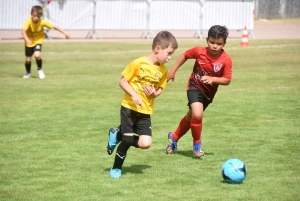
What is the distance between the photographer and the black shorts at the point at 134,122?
25.7ft

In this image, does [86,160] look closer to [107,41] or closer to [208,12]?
[107,41]

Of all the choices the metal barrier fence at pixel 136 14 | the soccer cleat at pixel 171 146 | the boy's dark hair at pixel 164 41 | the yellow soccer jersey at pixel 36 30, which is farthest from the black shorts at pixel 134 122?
the metal barrier fence at pixel 136 14

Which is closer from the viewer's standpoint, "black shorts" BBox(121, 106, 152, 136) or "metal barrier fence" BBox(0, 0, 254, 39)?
"black shorts" BBox(121, 106, 152, 136)

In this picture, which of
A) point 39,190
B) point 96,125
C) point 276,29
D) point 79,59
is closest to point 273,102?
point 96,125

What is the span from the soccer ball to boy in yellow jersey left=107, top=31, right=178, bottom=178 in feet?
3.25

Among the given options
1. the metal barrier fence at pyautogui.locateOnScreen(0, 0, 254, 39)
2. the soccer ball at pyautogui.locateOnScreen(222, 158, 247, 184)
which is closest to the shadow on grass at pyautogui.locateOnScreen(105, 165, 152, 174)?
the soccer ball at pyautogui.locateOnScreen(222, 158, 247, 184)

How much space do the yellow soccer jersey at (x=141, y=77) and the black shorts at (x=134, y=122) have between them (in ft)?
0.23

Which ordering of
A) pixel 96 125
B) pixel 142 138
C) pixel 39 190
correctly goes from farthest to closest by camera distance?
Answer: pixel 96 125
pixel 142 138
pixel 39 190

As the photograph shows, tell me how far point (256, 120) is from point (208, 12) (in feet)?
65.4

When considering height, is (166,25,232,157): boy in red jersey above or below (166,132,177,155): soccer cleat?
above

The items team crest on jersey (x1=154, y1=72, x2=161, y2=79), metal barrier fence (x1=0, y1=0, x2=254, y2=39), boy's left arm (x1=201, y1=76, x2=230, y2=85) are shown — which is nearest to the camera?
team crest on jersey (x1=154, y1=72, x2=161, y2=79)

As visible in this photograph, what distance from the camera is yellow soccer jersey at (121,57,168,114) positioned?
7801mm

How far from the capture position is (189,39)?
30.7 metres

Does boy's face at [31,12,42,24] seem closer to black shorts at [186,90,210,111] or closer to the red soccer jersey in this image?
the red soccer jersey
